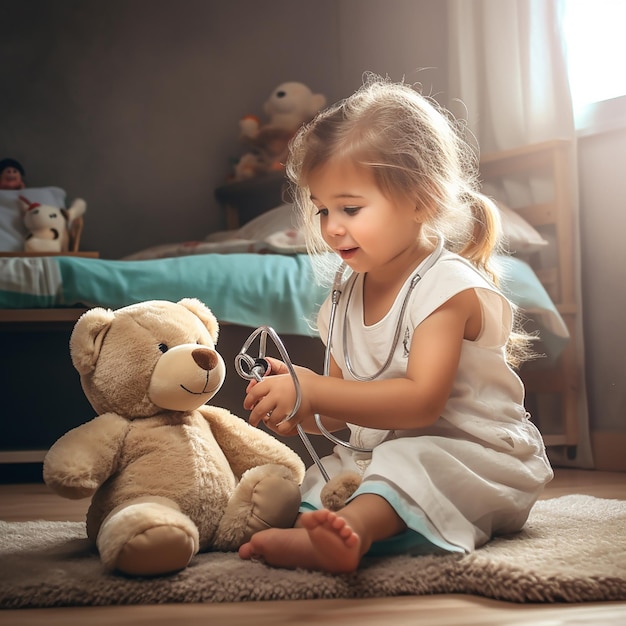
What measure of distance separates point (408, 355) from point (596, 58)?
62.0 inches

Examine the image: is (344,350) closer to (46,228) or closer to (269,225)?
(269,225)

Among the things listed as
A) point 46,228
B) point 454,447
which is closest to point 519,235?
point 454,447

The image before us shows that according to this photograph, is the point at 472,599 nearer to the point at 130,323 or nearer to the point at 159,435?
the point at 159,435

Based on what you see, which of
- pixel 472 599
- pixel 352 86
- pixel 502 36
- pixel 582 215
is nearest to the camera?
pixel 472 599

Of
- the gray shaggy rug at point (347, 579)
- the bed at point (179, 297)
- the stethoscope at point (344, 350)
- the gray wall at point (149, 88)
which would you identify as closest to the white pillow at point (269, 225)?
the bed at point (179, 297)

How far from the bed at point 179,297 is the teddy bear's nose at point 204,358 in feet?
2.50

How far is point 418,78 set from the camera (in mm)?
2984

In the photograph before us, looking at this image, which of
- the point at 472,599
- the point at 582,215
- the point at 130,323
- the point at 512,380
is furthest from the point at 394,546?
the point at 582,215

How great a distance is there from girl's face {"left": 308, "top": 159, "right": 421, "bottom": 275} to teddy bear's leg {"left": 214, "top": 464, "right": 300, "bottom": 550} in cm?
29

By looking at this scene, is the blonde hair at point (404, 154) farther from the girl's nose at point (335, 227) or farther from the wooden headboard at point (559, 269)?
the wooden headboard at point (559, 269)

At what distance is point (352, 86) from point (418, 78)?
0.64m

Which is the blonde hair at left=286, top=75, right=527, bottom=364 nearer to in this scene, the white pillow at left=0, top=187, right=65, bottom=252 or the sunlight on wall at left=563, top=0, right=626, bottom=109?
the sunlight on wall at left=563, top=0, right=626, bottom=109

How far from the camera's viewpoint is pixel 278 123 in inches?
132

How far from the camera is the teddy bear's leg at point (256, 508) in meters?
1.00
